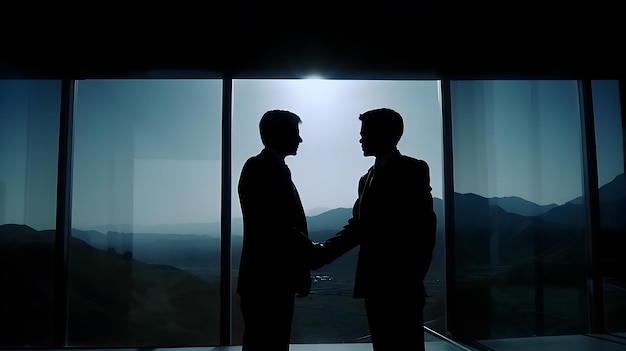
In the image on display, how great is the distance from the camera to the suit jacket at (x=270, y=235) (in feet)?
6.56

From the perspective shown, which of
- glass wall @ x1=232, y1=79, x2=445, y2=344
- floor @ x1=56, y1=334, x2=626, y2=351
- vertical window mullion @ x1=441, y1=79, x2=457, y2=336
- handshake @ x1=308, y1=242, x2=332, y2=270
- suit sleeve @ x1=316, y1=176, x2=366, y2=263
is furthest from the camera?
vertical window mullion @ x1=441, y1=79, x2=457, y2=336

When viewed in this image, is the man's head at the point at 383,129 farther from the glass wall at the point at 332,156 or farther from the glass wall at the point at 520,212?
the glass wall at the point at 520,212

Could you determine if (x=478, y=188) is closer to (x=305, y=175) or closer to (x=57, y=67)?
(x=305, y=175)

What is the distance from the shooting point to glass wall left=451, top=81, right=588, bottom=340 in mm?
3670

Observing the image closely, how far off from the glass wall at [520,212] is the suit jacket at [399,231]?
210 centimetres

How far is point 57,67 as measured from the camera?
3.96 metres

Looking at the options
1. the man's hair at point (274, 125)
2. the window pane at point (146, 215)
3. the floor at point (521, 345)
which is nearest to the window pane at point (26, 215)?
the window pane at point (146, 215)

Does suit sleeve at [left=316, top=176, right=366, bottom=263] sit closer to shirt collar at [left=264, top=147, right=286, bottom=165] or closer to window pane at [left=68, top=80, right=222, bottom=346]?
shirt collar at [left=264, top=147, right=286, bottom=165]

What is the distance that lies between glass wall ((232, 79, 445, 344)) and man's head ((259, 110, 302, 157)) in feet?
5.67

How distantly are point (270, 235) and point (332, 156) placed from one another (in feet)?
6.81

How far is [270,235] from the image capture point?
2.01 meters

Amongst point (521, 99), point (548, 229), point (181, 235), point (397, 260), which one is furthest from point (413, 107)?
point (397, 260)

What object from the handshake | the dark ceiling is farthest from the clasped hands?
the dark ceiling

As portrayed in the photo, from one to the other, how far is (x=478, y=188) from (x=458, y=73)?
1.03 metres
